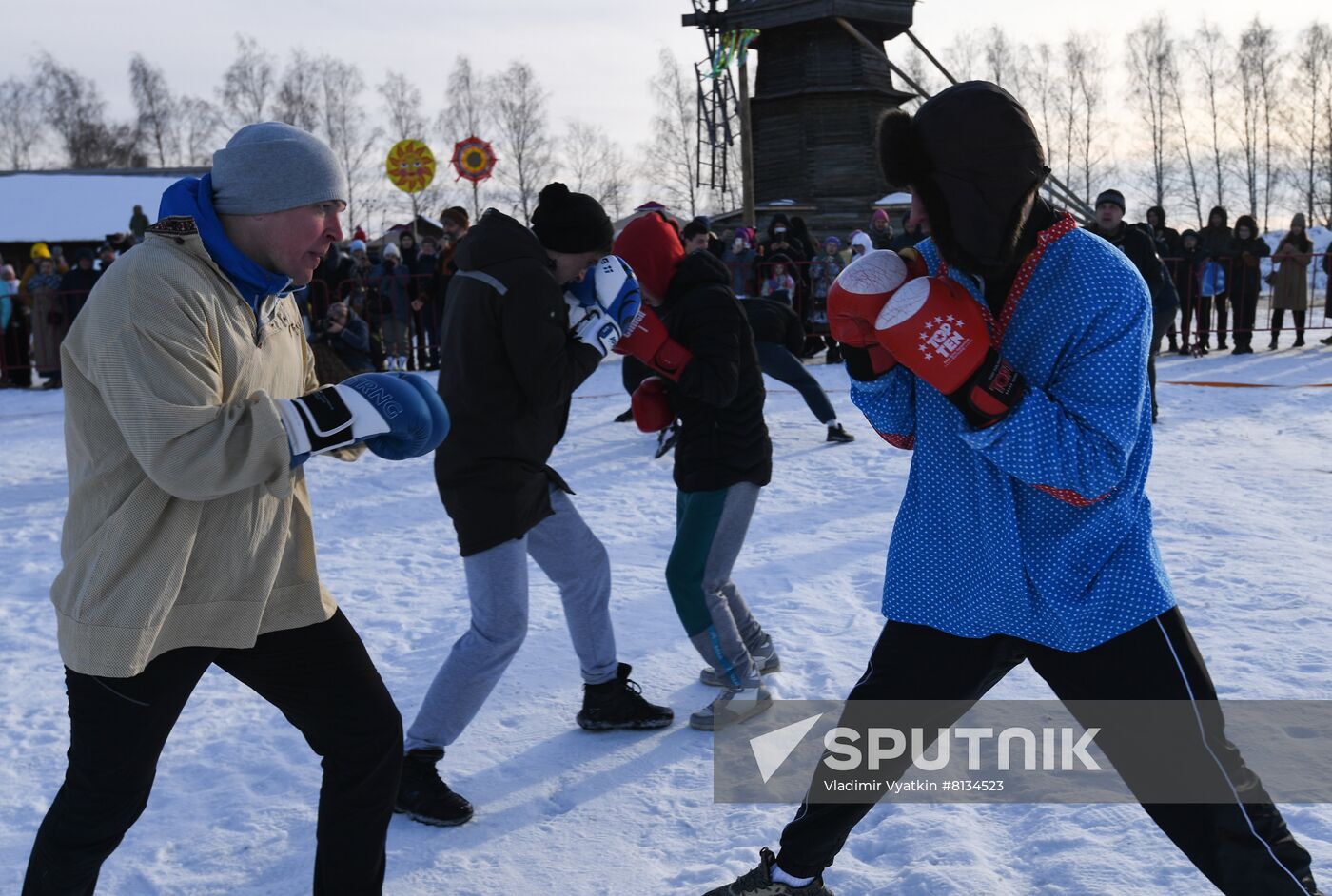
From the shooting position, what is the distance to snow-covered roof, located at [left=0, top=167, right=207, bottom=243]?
33.4 meters

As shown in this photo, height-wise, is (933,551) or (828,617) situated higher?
(933,551)

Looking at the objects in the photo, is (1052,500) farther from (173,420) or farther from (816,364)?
(816,364)

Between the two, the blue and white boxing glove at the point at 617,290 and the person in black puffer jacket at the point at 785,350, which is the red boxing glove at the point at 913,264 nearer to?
the blue and white boxing glove at the point at 617,290

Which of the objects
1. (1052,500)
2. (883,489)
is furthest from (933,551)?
(883,489)

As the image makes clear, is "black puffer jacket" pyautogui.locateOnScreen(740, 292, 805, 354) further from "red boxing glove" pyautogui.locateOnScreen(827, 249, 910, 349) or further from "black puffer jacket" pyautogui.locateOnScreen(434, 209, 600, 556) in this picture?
"red boxing glove" pyautogui.locateOnScreen(827, 249, 910, 349)

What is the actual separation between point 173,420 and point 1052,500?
1542 millimetres

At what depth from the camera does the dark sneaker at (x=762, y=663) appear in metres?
3.83

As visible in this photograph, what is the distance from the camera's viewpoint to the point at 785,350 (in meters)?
7.91

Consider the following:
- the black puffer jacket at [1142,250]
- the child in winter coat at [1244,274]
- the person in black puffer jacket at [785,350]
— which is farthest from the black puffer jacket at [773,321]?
the child in winter coat at [1244,274]

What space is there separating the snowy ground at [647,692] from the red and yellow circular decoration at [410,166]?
10.8 m

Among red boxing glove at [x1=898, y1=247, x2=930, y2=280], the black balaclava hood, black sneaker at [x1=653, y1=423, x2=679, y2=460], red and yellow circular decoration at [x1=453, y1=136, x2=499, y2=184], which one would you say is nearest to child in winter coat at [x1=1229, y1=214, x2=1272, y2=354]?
black sneaker at [x1=653, y1=423, x2=679, y2=460]

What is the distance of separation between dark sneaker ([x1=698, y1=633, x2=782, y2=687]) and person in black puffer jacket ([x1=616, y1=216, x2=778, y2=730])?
0.61 ft

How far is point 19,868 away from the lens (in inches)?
110

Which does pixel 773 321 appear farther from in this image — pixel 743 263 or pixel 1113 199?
pixel 743 263
